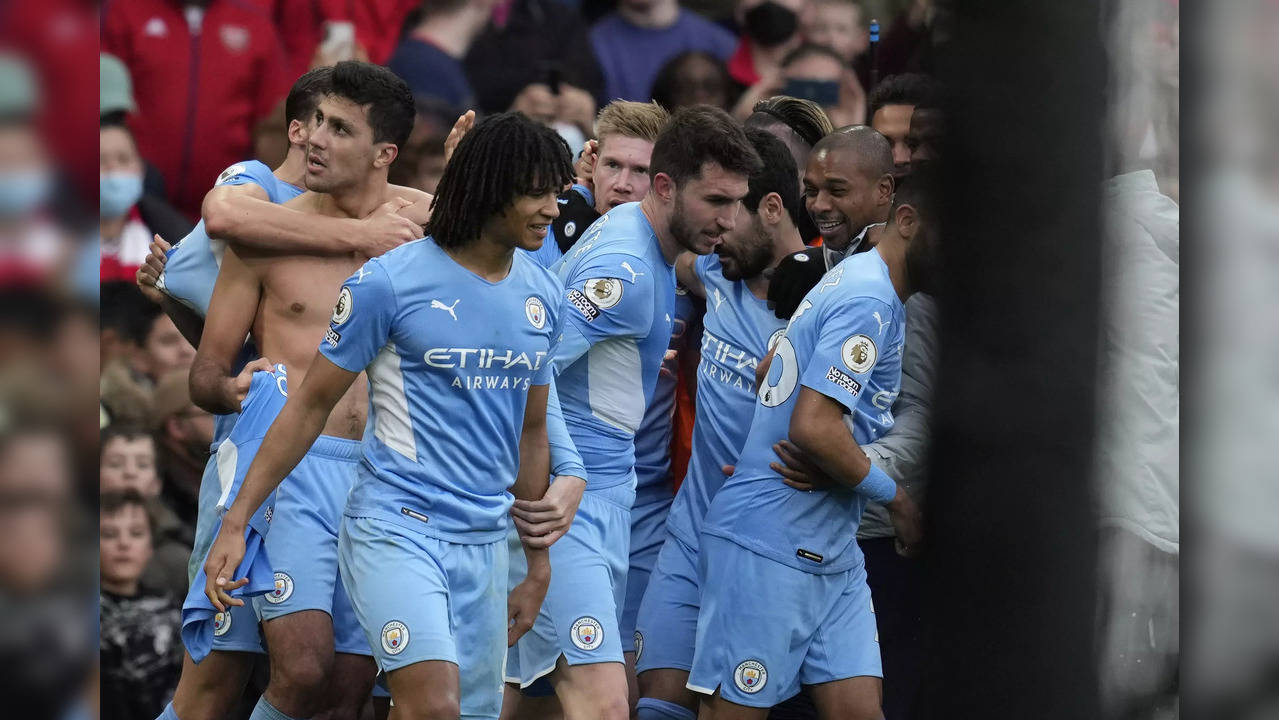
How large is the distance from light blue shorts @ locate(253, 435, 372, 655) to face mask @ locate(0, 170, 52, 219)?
3.14 m

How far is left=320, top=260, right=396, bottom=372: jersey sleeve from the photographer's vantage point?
11.3ft

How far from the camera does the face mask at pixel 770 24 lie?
6562mm

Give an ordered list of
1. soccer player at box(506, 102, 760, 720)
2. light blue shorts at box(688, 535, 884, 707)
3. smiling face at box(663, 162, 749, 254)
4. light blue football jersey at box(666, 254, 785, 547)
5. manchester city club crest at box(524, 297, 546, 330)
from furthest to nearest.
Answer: light blue football jersey at box(666, 254, 785, 547) → smiling face at box(663, 162, 749, 254) → soccer player at box(506, 102, 760, 720) → light blue shorts at box(688, 535, 884, 707) → manchester city club crest at box(524, 297, 546, 330)

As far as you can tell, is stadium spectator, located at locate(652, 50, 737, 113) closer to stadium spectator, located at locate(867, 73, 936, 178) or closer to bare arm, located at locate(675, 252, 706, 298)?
stadium spectator, located at locate(867, 73, 936, 178)

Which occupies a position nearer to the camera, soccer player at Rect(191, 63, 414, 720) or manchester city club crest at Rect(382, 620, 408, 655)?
manchester city club crest at Rect(382, 620, 408, 655)

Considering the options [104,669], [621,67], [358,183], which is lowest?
[104,669]

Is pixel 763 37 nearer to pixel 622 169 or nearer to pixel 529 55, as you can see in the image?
pixel 529 55

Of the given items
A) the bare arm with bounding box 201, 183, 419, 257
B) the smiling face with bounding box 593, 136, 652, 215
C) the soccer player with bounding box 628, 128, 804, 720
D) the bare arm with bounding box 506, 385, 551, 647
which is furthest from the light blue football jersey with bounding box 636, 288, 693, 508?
the bare arm with bounding box 506, 385, 551, 647

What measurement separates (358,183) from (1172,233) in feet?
8.84

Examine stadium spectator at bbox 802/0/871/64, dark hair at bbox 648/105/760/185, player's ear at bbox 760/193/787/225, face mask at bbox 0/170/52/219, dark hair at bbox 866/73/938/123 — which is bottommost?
face mask at bbox 0/170/52/219

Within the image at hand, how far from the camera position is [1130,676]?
244cm

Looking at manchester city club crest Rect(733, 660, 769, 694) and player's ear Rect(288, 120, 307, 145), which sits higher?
player's ear Rect(288, 120, 307, 145)

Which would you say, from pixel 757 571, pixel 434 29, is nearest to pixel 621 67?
pixel 434 29

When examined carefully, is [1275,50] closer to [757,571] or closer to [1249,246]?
[1249,246]
